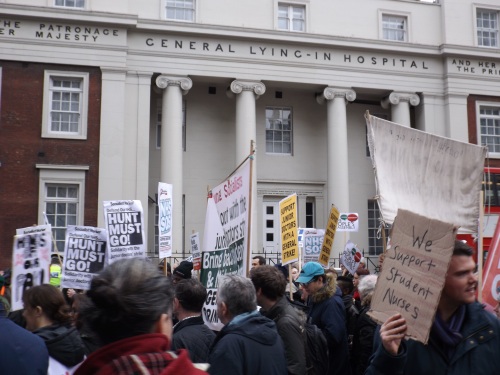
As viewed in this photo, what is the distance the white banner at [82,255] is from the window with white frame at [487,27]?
24948 millimetres

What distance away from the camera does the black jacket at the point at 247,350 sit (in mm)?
4340

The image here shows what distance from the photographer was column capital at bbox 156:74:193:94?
25.5 m

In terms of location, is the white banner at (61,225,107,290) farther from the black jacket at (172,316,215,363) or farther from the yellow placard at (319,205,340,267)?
the yellow placard at (319,205,340,267)

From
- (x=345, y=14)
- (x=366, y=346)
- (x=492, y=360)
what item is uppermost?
(x=345, y=14)

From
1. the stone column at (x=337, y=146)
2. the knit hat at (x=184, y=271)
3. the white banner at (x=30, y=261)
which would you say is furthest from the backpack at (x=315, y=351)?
the stone column at (x=337, y=146)

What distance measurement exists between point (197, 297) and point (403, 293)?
230cm

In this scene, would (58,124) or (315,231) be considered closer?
(315,231)

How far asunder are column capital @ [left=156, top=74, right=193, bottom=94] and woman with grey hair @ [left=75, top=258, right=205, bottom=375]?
23.7m

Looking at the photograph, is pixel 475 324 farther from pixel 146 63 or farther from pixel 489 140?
pixel 489 140

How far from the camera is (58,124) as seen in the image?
24422 millimetres

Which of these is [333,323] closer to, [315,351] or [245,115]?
[315,351]

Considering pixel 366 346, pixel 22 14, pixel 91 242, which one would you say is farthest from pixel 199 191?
pixel 366 346

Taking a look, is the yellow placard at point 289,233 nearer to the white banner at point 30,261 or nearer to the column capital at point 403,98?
the white banner at point 30,261

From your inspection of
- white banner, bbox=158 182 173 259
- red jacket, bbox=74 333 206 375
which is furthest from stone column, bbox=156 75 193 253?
red jacket, bbox=74 333 206 375
